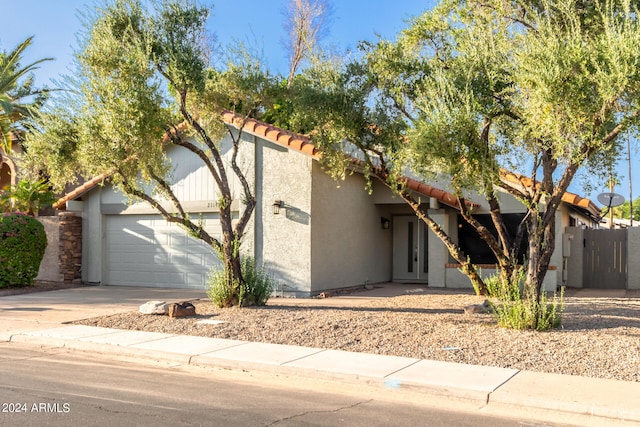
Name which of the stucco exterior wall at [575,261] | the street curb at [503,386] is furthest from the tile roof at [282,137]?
the street curb at [503,386]

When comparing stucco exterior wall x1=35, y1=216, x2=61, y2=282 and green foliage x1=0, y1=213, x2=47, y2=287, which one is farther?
stucco exterior wall x1=35, y1=216, x2=61, y2=282

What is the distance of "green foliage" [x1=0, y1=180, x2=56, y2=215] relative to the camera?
20.3 meters

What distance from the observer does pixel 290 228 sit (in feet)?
50.7

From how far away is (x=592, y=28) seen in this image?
10227 mm

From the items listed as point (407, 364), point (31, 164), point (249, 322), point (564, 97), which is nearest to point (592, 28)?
point (564, 97)

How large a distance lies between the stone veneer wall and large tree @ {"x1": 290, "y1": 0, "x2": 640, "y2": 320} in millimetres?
9276

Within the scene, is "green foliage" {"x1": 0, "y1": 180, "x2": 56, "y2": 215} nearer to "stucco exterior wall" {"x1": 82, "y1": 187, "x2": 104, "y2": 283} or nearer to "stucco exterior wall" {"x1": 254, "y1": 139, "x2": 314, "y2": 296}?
"stucco exterior wall" {"x1": 82, "y1": 187, "x2": 104, "y2": 283}

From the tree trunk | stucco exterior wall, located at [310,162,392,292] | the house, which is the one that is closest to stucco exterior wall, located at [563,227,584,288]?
the house

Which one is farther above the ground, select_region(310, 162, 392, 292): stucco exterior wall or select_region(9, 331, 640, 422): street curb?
select_region(310, 162, 392, 292): stucco exterior wall

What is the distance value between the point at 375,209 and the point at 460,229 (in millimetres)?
2596

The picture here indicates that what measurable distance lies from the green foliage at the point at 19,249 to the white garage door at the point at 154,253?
6.70ft

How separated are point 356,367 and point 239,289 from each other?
5.37 m

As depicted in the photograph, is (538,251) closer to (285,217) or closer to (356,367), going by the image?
(356,367)

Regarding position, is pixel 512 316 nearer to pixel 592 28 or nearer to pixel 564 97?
pixel 564 97
